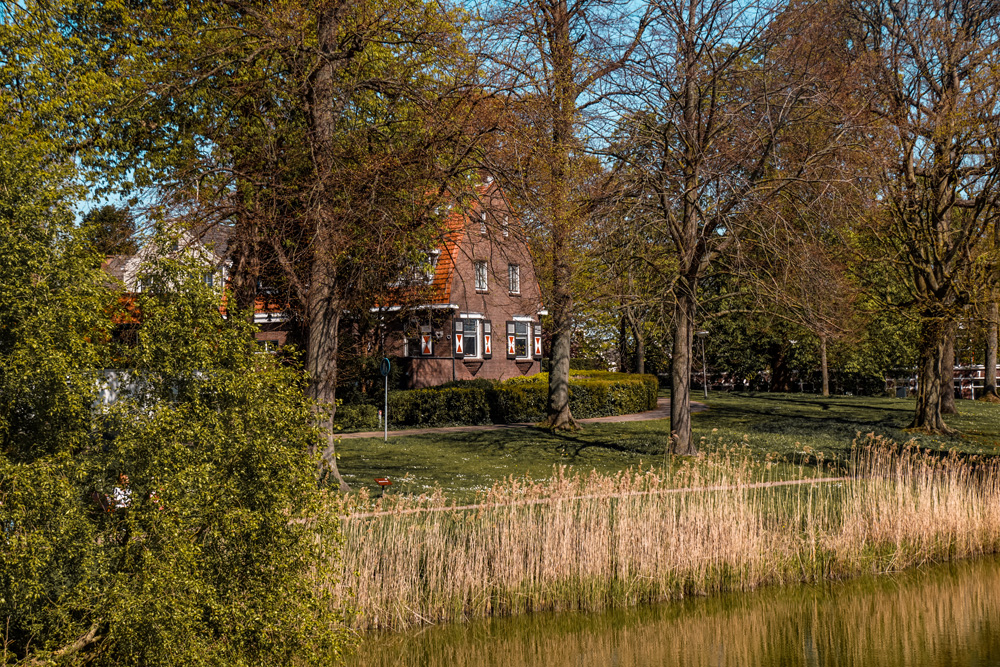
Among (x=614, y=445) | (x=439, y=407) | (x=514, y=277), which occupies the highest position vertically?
(x=514, y=277)

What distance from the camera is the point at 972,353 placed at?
156 feet

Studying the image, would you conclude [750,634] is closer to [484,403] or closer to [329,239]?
[329,239]

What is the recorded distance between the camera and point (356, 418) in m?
Result: 26.7

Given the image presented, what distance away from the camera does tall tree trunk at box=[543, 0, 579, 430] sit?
1752 cm

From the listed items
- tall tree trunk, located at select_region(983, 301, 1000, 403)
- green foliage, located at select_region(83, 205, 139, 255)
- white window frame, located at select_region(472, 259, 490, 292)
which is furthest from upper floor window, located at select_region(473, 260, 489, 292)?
tall tree trunk, located at select_region(983, 301, 1000, 403)

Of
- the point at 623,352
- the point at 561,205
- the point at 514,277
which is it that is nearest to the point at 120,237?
the point at 561,205

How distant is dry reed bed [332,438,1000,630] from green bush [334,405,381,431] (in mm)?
14990

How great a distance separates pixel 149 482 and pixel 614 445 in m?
16.6

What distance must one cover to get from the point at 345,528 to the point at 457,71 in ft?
24.3

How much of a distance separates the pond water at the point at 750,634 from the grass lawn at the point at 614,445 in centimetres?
271

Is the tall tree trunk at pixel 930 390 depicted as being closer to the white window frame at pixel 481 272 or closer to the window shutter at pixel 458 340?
the white window frame at pixel 481 272

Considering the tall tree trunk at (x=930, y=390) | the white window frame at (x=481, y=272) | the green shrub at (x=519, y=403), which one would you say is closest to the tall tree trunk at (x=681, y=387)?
the white window frame at (x=481, y=272)

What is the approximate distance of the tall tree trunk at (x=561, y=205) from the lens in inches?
690

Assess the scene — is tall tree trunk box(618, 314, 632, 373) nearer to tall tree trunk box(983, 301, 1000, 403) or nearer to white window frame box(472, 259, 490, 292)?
white window frame box(472, 259, 490, 292)
